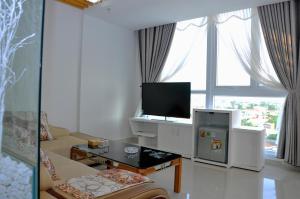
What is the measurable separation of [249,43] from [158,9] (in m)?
1.67

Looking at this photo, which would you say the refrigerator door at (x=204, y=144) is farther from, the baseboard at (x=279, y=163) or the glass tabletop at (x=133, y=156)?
the glass tabletop at (x=133, y=156)

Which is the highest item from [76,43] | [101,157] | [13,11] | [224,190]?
[76,43]

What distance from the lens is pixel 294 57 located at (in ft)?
11.9

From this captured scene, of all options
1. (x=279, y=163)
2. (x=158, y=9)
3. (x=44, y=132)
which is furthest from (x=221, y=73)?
(x=44, y=132)

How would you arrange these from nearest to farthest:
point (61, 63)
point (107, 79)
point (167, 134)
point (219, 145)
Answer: point (219, 145), point (61, 63), point (167, 134), point (107, 79)

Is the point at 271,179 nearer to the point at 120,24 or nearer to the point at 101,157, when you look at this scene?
the point at 101,157

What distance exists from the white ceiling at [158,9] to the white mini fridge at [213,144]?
Result: 2016mm

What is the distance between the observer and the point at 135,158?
2619 mm

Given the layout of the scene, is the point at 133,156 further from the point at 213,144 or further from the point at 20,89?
the point at 20,89

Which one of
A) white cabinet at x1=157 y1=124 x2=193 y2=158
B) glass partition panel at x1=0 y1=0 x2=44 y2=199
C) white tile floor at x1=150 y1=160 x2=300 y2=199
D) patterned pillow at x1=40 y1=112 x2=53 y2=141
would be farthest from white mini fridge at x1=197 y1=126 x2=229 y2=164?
glass partition panel at x1=0 y1=0 x2=44 y2=199

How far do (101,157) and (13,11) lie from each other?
2112 millimetres

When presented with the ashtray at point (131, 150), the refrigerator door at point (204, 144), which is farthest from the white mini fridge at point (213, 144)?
the ashtray at point (131, 150)

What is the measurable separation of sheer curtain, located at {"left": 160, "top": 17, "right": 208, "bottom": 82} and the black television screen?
54 cm

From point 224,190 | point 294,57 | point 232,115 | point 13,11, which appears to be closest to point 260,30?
point 294,57
